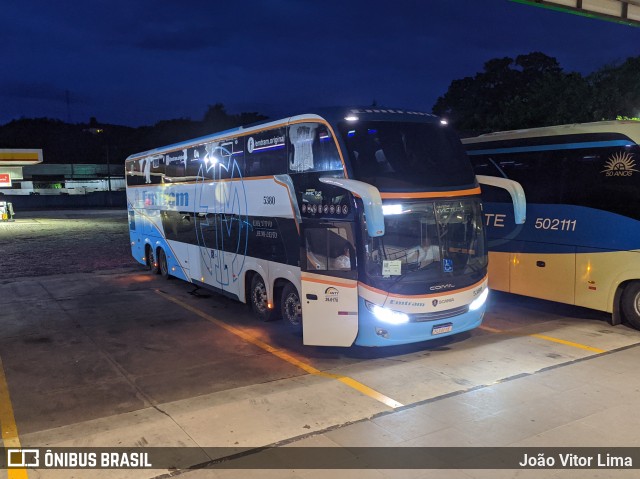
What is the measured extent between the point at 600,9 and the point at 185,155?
30.5ft

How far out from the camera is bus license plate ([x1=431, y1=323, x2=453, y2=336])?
294 inches

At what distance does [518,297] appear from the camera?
1221cm

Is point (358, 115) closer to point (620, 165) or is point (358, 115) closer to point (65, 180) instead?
point (620, 165)

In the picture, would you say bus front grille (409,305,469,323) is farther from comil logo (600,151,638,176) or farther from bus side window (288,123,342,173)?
comil logo (600,151,638,176)

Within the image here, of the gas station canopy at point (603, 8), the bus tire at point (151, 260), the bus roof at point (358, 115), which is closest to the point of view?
the bus roof at point (358, 115)

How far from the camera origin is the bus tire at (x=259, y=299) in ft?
31.8

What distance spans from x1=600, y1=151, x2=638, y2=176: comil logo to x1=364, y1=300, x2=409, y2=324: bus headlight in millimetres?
4890

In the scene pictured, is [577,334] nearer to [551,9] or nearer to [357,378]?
[357,378]

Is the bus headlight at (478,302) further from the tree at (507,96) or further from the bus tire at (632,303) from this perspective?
the tree at (507,96)

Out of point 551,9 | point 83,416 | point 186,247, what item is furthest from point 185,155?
point 551,9

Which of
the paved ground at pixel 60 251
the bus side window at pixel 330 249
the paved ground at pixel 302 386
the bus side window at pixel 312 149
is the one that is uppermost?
the bus side window at pixel 312 149

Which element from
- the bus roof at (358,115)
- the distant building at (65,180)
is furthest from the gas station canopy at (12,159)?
the bus roof at (358,115)

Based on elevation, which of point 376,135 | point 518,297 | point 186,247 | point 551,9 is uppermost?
point 551,9

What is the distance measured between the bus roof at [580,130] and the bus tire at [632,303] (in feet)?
8.33
